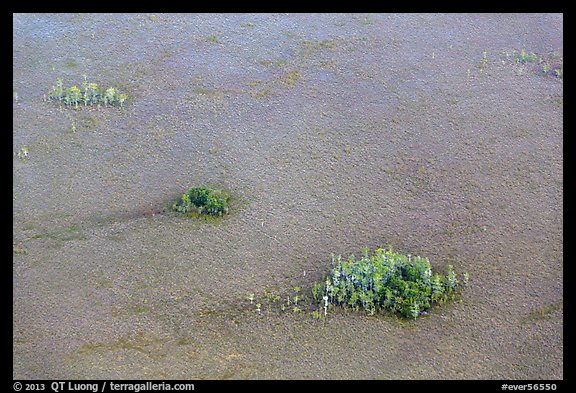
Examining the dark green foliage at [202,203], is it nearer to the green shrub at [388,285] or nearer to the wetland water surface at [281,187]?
the wetland water surface at [281,187]

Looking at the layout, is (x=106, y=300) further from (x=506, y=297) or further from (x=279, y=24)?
(x=279, y=24)

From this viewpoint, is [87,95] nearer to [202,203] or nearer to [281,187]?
[202,203]

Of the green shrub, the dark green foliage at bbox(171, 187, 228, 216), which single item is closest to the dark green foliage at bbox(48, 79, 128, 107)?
the dark green foliage at bbox(171, 187, 228, 216)

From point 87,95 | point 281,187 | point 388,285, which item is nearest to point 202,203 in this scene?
point 281,187

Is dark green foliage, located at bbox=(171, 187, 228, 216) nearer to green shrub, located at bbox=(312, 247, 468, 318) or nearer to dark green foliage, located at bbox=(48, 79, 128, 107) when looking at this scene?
green shrub, located at bbox=(312, 247, 468, 318)

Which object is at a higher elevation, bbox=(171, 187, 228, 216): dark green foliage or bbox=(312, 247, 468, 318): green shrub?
bbox=(171, 187, 228, 216): dark green foliage

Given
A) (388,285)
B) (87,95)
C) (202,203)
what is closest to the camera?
(388,285)

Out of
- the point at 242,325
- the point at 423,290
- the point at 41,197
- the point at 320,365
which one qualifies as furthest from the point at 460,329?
the point at 41,197
